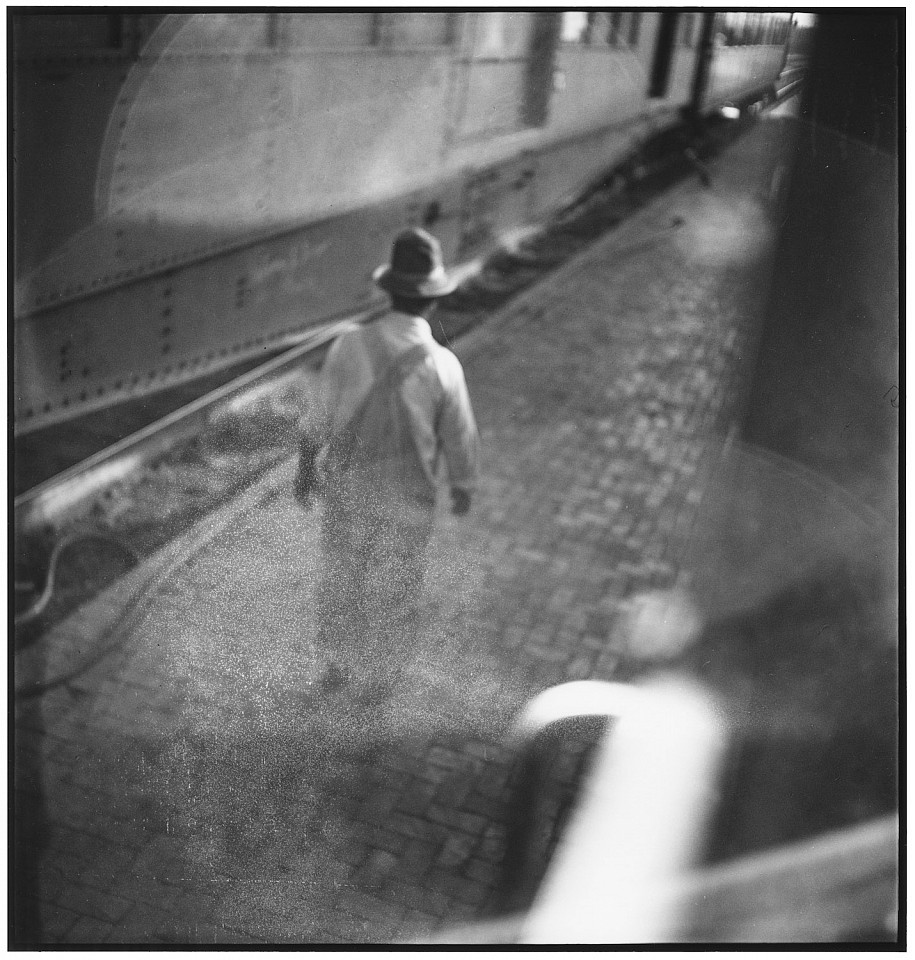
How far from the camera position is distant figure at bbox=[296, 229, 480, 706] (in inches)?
88.5

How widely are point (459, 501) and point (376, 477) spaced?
0.91ft

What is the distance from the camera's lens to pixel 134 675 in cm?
228

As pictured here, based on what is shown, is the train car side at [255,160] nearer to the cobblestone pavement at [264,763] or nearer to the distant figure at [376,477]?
the distant figure at [376,477]

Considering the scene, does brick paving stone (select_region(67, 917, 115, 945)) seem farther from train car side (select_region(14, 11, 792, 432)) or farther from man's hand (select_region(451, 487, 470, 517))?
man's hand (select_region(451, 487, 470, 517))

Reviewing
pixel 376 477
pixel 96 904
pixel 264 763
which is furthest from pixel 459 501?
pixel 96 904

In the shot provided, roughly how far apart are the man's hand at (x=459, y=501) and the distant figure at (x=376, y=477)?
0.43 ft

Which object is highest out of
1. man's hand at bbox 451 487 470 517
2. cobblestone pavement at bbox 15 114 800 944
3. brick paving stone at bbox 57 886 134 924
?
man's hand at bbox 451 487 470 517

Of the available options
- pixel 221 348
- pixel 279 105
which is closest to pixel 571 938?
pixel 221 348

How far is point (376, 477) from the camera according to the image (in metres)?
Answer: 2.28

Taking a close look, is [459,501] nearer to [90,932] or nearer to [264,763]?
[264,763]

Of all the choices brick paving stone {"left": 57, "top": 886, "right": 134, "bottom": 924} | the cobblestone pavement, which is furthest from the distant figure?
brick paving stone {"left": 57, "top": 886, "right": 134, "bottom": 924}

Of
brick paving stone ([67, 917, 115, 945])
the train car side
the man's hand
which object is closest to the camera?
the train car side

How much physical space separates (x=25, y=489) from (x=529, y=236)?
1737 millimetres

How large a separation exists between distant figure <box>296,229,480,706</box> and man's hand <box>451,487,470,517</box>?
0.43 feet
